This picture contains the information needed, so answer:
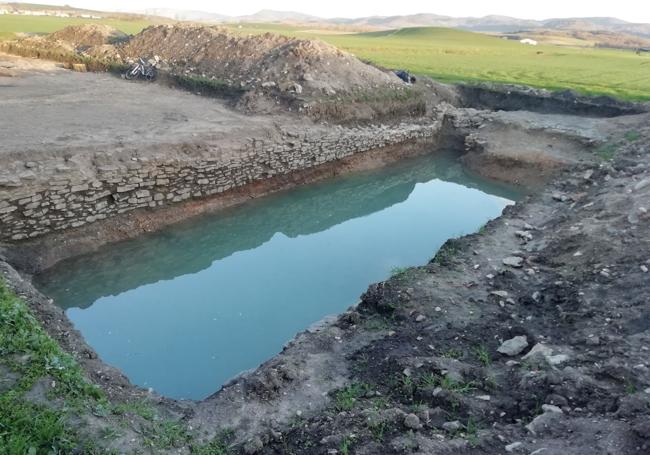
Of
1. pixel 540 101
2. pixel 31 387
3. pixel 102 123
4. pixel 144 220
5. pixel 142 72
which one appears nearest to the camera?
pixel 31 387

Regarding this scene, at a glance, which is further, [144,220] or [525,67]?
[525,67]

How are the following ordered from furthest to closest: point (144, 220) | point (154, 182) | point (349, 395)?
point (154, 182) → point (144, 220) → point (349, 395)

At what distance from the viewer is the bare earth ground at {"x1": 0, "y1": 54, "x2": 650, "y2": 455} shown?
460cm

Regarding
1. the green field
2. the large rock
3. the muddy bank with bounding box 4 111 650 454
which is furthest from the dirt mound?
the large rock

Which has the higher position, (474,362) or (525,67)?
(525,67)

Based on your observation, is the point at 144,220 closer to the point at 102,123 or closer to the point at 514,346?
the point at 102,123

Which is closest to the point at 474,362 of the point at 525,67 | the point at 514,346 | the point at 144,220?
A: the point at 514,346

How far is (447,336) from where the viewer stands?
6.58 m

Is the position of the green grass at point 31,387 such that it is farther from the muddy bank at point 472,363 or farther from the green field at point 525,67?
the green field at point 525,67

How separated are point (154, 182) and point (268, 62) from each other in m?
8.95

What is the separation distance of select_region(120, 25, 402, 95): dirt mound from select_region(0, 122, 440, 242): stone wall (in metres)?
2.53

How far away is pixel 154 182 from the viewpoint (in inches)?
451

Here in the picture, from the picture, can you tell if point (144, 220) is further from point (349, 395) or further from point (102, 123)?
point (349, 395)

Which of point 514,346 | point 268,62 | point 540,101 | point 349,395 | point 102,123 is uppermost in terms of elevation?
point 268,62
